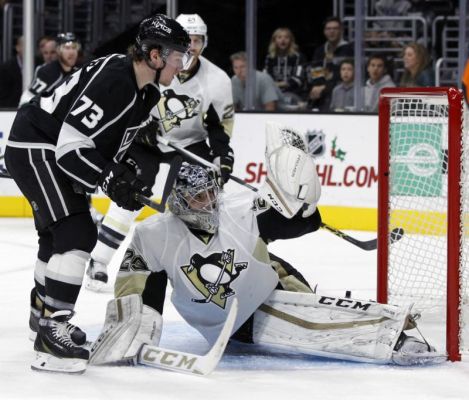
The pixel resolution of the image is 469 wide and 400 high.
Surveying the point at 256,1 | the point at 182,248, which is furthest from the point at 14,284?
the point at 256,1

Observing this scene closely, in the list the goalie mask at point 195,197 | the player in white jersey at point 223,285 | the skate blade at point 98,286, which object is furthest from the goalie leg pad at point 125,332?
the skate blade at point 98,286

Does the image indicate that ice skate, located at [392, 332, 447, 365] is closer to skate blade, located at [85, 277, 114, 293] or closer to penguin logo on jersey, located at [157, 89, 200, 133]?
skate blade, located at [85, 277, 114, 293]

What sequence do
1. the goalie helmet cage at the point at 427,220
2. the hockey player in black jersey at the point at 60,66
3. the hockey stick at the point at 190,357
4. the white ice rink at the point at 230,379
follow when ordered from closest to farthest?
the white ice rink at the point at 230,379, the hockey stick at the point at 190,357, the goalie helmet cage at the point at 427,220, the hockey player in black jersey at the point at 60,66

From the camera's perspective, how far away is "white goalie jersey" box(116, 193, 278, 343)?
11.4 feet

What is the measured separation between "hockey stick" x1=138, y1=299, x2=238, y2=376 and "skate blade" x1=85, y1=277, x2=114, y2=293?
1.43m

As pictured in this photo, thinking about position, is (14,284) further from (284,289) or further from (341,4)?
(341,4)

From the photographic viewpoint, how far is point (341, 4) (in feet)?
25.8

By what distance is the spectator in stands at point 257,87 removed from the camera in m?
7.44

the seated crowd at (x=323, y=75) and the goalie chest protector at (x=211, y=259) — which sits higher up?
the seated crowd at (x=323, y=75)

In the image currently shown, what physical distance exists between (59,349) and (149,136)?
1.74m

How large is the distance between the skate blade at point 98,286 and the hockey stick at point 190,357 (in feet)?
4.69

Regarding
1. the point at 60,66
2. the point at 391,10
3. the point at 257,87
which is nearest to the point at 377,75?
the point at 391,10

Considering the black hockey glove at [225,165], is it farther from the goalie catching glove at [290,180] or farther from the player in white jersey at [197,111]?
the goalie catching glove at [290,180]

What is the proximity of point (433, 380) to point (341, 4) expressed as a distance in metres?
4.83
